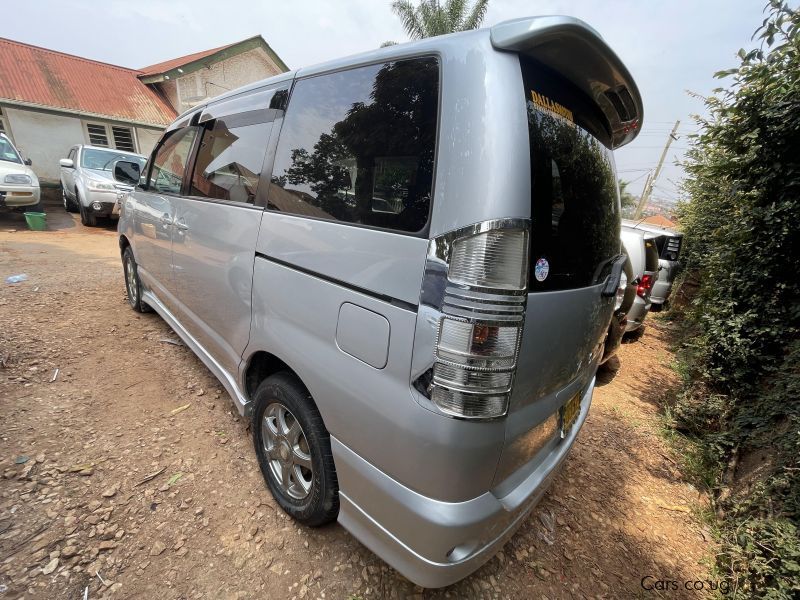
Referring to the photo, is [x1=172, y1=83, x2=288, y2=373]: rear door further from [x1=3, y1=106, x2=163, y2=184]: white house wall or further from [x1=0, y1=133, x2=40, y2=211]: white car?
[x1=3, y1=106, x2=163, y2=184]: white house wall

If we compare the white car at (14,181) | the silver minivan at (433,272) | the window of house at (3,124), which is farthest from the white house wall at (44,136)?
the silver minivan at (433,272)

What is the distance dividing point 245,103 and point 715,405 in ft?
13.4

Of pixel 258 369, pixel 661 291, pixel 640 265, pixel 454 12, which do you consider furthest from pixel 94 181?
pixel 454 12

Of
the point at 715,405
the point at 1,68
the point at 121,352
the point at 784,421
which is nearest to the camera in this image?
the point at 784,421

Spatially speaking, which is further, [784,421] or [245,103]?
[784,421]

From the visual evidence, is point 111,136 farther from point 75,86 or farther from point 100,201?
point 100,201

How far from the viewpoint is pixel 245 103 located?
7.00 feet

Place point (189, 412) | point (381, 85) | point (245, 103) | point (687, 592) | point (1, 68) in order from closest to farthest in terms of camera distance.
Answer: point (381, 85), point (687, 592), point (245, 103), point (189, 412), point (1, 68)

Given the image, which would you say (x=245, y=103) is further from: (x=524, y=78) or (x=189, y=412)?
(x=189, y=412)

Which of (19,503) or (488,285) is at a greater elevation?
(488,285)

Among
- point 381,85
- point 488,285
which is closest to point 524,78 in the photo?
point 381,85

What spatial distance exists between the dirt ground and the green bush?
0.31m

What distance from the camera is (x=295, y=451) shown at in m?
1.85

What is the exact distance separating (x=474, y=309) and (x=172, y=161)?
9.76 feet
